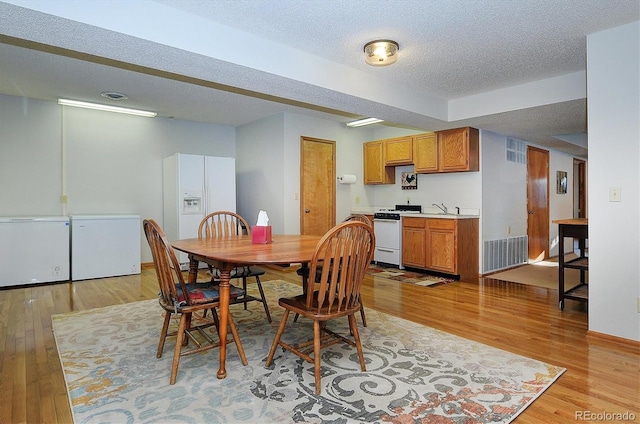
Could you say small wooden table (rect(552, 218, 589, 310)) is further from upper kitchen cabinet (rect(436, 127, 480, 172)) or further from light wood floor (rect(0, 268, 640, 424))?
upper kitchen cabinet (rect(436, 127, 480, 172))

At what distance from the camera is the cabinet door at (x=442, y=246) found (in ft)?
15.6

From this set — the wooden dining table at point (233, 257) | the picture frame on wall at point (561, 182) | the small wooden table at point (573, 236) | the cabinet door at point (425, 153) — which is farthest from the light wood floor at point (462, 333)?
the picture frame on wall at point (561, 182)

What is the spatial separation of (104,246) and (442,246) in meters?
4.57

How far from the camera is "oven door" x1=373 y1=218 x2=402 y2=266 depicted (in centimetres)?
541

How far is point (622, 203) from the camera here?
2.59 m

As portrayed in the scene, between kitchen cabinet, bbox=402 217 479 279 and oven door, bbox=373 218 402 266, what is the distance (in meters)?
0.12

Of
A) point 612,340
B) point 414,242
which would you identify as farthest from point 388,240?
point 612,340

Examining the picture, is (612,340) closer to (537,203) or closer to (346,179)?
(346,179)

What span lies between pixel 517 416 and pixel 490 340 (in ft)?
3.27

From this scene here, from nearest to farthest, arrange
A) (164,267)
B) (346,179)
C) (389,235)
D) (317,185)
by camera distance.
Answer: (164,267)
(389,235)
(317,185)
(346,179)

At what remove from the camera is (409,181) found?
19.8 feet

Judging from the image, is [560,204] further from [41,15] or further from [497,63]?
[41,15]

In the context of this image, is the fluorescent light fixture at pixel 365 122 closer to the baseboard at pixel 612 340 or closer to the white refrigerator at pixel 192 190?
the white refrigerator at pixel 192 190

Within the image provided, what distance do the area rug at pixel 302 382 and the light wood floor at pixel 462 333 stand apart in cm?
11
